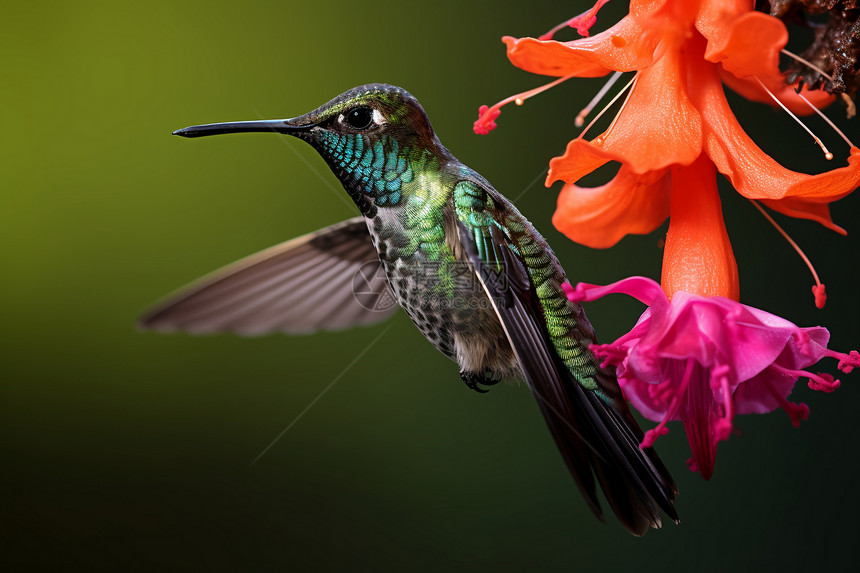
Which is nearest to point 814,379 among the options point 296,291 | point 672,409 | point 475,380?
point 672,409

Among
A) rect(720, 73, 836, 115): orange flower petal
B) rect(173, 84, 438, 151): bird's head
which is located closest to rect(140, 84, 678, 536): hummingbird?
rect(173, 84, 438, 151): bird's head

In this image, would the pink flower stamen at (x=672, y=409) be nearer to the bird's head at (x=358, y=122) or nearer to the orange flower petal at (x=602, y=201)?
the orange flower petal at (x=602, y=201)

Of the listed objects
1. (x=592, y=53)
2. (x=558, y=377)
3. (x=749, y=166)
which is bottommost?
(x=558, y=377)

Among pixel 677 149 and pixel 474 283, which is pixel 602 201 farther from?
pixel 474 283

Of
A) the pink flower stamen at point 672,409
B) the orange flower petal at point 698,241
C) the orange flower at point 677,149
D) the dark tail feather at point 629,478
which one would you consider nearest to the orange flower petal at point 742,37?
the orange flower at point 677,149

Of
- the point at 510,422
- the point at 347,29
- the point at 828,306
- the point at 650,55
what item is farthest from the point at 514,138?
the point at 650,55

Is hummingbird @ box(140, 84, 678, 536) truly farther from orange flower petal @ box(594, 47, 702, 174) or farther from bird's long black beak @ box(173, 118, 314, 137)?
orange flower petal @ box(594, 47, 702, 174)

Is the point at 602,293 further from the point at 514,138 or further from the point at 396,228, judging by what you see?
the point at 514,138
